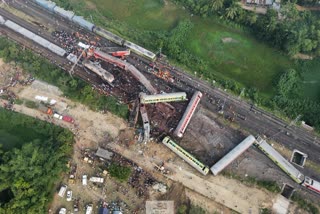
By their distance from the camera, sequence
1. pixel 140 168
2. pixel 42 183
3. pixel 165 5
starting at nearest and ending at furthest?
pixel 42 183 < pixel 140 168 < pixel 165 5

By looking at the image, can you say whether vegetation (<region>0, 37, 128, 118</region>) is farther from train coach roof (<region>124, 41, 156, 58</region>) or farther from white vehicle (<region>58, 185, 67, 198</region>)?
white vehicle (<region>58, 185, 67, 198</region>)

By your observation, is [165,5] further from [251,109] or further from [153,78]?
[251,109]

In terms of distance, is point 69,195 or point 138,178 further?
point 138,178

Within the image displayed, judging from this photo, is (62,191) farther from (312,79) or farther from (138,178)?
(312,79)

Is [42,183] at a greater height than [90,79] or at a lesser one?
lesser

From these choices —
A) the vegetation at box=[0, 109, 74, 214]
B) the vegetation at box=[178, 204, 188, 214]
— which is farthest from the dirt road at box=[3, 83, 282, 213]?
the vegetation at box=[178, 204, 188, 214]

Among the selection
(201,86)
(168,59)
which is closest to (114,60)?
(168,59)

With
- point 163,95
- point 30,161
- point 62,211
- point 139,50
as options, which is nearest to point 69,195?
point 62,211
